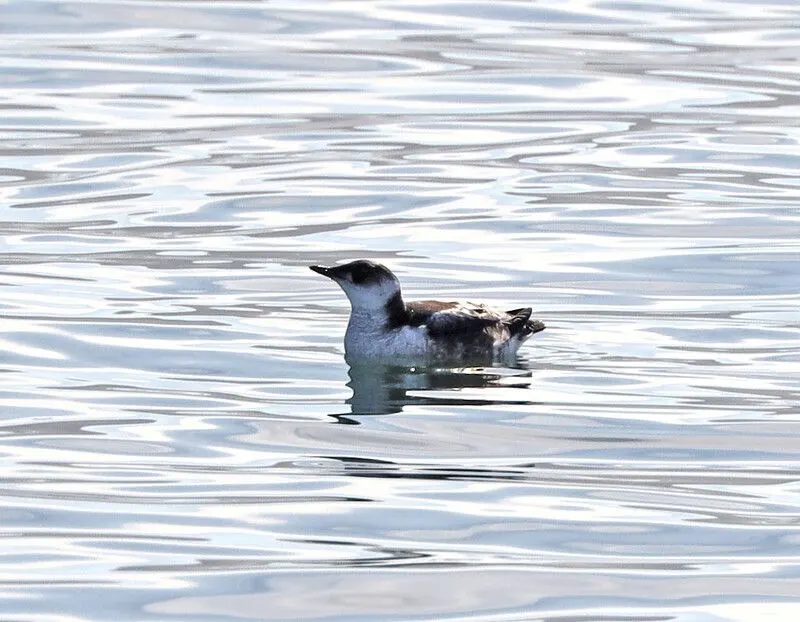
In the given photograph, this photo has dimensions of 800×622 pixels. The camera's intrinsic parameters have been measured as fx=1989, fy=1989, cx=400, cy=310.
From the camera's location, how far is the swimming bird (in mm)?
13781

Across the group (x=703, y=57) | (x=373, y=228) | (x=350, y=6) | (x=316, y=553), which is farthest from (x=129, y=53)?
(x=316, y=553)

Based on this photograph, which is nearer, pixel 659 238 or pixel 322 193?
pixel 659 238

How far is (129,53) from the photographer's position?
29859 mm

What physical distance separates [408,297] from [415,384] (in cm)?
302

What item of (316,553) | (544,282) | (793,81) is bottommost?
(316,553)

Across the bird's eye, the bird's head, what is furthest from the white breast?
the bird's eye

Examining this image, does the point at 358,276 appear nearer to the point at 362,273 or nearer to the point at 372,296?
the point at 362,273

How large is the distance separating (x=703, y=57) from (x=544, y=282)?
1358cm

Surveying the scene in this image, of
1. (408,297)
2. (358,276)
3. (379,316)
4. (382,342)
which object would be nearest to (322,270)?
(358,276)

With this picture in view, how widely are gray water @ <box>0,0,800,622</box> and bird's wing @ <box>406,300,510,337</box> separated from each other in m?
0.31

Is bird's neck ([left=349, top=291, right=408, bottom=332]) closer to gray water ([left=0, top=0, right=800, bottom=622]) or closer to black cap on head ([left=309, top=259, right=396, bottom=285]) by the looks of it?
black cap on head ([left=309, top=259, right=396, bottom=285])

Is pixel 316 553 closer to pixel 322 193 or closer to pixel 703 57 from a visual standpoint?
pixel 322 193

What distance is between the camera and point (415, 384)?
13352 millimetres

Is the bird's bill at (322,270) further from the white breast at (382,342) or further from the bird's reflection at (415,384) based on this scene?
the bird's reflection at (415,384)
